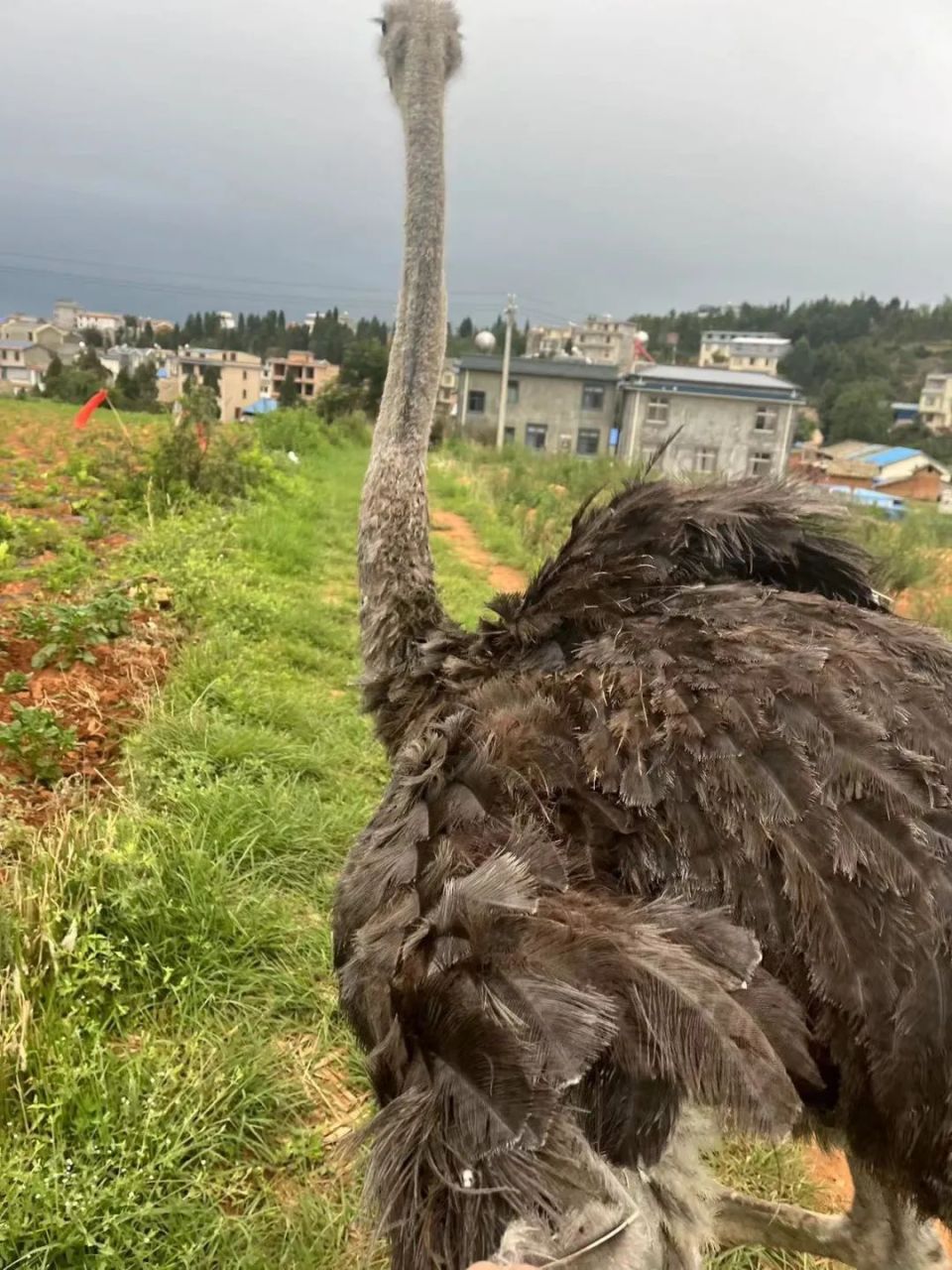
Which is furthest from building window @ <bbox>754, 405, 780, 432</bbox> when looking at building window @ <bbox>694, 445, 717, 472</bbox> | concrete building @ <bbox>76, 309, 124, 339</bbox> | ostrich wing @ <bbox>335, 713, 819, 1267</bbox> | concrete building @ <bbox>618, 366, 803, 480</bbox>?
concrete building @ <bbox>76, 309, 124, 339</bbox>

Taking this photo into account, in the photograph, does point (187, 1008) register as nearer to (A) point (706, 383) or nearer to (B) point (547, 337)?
(A) point (706, 383)

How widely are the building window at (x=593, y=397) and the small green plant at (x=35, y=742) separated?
2362cm

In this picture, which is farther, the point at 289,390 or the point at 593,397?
the point at 289,390

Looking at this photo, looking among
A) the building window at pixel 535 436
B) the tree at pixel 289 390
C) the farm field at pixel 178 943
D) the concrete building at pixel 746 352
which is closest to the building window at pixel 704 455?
the farm field at pixel 178 943

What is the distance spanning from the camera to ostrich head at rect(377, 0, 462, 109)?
2.99 metres

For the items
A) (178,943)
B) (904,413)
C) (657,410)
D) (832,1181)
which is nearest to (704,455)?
(657,410)

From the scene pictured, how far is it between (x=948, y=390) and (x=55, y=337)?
5016cm

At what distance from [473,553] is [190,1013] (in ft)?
24.8

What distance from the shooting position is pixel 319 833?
3.10m

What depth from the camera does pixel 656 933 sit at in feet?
4.28

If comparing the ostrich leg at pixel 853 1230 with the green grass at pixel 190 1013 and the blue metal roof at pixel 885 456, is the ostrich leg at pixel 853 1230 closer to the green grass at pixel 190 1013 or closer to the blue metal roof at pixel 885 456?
the green grass at pixel 190 1013

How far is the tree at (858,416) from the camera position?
38188mm

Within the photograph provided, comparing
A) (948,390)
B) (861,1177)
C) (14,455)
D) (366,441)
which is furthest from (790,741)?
(948,390)

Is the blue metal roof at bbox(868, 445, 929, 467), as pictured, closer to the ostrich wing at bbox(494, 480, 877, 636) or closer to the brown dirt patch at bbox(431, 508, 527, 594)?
the brown dirt patch at bbox(431, 508, 527, 594)
